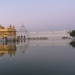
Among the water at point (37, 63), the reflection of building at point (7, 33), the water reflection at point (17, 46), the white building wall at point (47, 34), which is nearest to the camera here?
the water at point (37, 63)

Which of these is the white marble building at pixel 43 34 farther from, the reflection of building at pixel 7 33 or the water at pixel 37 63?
the water at pixel 37 63

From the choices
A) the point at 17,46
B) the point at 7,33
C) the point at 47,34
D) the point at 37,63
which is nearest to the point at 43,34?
the point at 47,34

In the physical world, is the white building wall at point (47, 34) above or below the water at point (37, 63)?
above

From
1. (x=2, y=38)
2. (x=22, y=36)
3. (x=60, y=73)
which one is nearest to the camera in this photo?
(x=60, y=73)

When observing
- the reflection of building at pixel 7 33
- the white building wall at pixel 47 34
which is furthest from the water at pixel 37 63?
the white building wall at pixel 47 34

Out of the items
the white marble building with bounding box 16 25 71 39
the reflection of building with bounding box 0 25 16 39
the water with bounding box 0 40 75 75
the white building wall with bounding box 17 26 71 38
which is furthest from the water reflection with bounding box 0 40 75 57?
the white building wall with bounding box 17 26 71 38

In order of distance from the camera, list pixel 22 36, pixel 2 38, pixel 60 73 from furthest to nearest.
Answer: pixel 22 36 → pixel 2 38 → pixel 60 73

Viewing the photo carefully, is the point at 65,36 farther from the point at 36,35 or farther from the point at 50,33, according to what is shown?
the point at 36,35

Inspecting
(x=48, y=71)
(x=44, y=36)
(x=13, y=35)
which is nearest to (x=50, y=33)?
(x=44, y=36)

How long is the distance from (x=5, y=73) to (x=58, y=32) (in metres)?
59.9

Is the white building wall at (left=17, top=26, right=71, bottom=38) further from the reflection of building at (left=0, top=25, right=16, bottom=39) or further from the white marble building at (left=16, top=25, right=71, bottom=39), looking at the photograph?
the reflection of building at (left=0, top=25, right=16, bottom=39)

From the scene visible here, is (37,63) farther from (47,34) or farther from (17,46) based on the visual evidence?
(47,34)

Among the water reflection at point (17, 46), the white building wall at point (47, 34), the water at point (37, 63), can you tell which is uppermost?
the white building wall at point (47, 34)

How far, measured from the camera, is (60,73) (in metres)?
5.32
